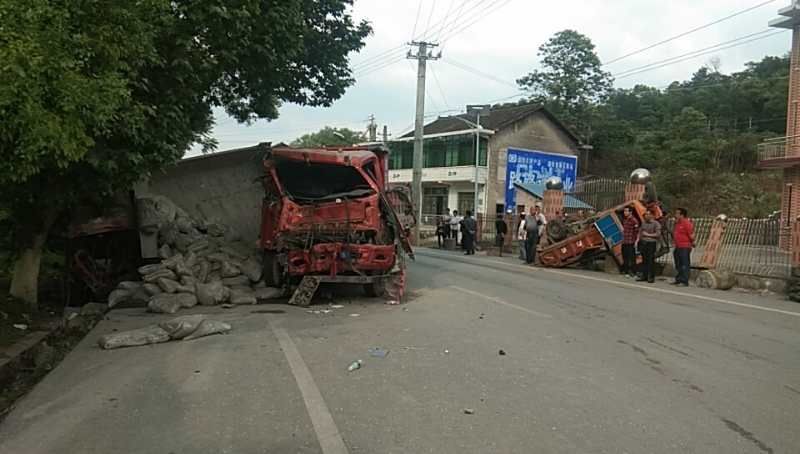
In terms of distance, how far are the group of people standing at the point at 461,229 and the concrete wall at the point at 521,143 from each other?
1350 cm

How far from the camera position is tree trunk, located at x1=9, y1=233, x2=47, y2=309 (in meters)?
10.4

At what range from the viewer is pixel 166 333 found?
7.97 metres

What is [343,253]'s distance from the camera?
10.8 m

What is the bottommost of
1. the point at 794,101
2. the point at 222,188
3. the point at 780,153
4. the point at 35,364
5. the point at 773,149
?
the point at 35,364

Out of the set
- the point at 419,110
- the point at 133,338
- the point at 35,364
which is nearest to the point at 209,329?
the point at 133,338

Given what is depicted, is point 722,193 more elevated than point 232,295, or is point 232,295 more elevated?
point 722,193

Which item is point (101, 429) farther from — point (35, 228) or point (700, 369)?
point (35, 228)

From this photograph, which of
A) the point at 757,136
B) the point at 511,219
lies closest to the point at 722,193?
the point at 757,136

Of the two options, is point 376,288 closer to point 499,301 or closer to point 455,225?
point 499,301

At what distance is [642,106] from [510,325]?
206 feet

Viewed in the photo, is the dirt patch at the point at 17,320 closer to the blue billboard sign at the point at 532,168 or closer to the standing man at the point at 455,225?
the standing man at the point at 455,225

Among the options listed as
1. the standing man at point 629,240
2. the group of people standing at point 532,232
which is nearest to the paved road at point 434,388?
the standing man at point 629,240

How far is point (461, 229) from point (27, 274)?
60.5 ft

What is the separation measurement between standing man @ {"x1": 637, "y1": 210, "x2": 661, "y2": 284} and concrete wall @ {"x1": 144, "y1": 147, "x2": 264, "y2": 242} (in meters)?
8.71
